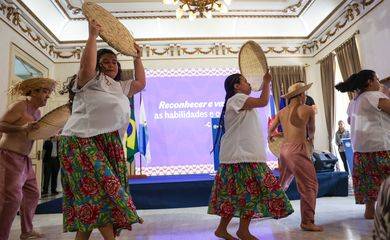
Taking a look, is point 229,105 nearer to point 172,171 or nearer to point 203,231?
point 203,231

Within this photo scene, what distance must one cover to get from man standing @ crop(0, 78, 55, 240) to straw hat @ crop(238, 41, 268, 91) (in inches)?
59.2

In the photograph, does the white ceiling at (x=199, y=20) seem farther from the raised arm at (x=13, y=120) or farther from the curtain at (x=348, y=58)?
the raised arm at (x=13, y=120)

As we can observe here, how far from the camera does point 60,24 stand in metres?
7.10

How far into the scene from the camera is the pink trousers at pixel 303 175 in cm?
239

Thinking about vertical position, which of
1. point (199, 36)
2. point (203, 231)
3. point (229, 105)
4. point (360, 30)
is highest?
point (199, 36)

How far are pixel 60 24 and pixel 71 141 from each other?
646 centimetres

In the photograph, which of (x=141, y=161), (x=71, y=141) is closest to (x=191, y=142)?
(x=141, y=161)

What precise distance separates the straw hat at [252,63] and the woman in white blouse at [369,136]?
2.93 feet

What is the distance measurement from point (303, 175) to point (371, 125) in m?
0.75

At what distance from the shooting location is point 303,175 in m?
2.44

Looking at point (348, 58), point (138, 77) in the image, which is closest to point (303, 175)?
point (138, 77)

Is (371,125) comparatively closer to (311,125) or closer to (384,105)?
(384,105)

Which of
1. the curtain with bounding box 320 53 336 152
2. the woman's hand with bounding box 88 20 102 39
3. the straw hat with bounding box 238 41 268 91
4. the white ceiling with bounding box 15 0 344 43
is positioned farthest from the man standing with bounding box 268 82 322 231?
the curtain with bounding box 320 53 336 152

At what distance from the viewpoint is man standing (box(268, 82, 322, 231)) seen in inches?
94.5
